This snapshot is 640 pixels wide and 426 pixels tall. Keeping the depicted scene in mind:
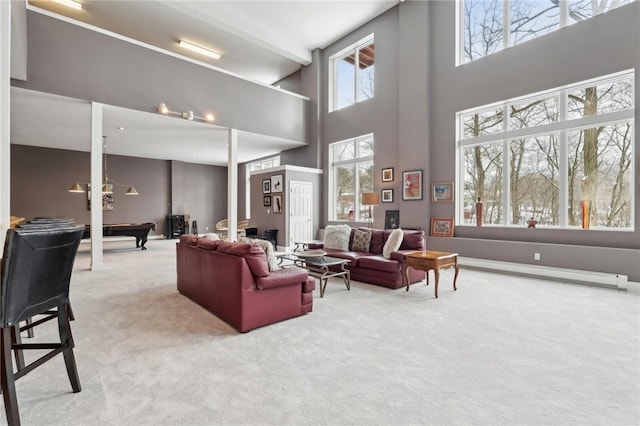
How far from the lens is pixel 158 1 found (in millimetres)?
6750

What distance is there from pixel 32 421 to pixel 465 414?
2388 millimetres

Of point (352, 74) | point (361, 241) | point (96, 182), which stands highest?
point (352, 74)

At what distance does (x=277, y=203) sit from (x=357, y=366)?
22.7 feet

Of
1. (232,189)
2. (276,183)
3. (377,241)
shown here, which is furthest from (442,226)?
(232,189)

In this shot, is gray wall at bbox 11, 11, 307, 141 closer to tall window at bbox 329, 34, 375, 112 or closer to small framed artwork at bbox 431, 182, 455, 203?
tall window at bbox 329, 34, 375, 112

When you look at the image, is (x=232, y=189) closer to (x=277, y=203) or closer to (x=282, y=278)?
(x=277, y=203)

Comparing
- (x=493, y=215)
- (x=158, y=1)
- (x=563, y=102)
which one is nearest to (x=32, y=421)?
(x=493, y=215)

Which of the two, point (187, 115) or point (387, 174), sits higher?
point (187, 115)

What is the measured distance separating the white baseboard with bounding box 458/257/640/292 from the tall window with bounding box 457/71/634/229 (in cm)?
84

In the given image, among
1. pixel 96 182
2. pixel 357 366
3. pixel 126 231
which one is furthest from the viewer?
pixel 126 231

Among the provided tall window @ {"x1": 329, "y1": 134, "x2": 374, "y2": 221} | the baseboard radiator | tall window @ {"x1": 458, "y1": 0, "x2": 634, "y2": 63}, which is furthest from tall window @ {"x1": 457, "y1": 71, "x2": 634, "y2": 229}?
tall window @ {"x1": 329, "y1": 134, "x2": 374, "y2": 221}

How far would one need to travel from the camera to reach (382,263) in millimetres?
4586

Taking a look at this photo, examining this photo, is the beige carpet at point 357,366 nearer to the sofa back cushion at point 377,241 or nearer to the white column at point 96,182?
the sofa back cushion at point 377,241

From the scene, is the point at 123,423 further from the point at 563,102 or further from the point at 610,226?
the point at 563,102
